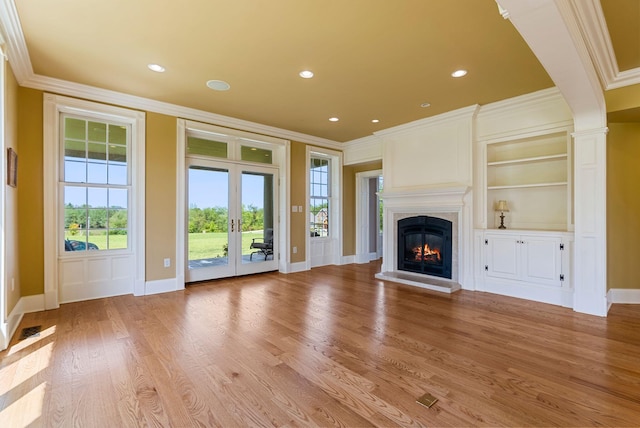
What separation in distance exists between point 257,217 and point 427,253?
125 inches

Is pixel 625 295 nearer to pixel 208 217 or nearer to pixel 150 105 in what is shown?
pixel 208 217

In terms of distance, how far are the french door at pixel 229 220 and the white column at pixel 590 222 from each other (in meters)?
4.69

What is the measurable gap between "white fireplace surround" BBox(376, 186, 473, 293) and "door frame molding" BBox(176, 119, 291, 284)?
78.0 inches

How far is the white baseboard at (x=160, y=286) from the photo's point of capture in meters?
4.57

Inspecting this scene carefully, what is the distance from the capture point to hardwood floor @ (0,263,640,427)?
72.3 inches

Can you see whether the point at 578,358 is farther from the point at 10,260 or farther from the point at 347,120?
the point at 10,260

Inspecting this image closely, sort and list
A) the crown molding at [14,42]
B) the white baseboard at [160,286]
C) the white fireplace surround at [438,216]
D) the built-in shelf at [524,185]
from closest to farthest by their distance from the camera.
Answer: the crown molding at [14,42] → the built-in shelf at [524,185] → the white baseboard at [160,286] → the white fireplace surround at [438,216]

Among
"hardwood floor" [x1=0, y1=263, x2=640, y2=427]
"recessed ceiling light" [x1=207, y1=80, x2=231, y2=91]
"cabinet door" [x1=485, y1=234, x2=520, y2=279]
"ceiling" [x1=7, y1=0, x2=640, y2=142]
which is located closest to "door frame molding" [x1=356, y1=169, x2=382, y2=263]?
"ceiling" [x1=7, y1=0, x2=640, y2=142]

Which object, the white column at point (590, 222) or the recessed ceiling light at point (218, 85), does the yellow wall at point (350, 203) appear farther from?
the white column at point (590, 222)

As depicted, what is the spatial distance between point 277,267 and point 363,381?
169 inches

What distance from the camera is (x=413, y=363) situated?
2.43 meters

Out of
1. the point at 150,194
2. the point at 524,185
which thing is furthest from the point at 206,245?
the point at 524,185

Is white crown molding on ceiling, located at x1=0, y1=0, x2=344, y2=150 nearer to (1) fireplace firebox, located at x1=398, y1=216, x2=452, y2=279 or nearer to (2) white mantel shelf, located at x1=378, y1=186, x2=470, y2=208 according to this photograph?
(2) white mantel shelf, located at x1=378, y1=186, x2=470, y2=208

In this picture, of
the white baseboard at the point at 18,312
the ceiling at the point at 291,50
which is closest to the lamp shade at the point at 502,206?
the ceiling at the point at 291,50
